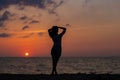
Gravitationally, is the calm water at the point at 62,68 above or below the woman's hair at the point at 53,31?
below

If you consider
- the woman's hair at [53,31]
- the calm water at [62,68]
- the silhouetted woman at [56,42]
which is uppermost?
the woman's hair at [53,31]

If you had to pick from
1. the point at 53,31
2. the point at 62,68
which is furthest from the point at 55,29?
the point at 62,68

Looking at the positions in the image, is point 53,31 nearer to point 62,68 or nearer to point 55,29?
point 55,29

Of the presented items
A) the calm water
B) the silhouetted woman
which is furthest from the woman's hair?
the calm water

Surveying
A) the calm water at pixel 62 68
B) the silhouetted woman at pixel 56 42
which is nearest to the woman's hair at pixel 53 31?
the silhouetted woman at pixel 56 42

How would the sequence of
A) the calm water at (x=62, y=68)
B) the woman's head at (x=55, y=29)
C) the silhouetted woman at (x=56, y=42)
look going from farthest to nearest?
the calm water at (x=62, y=68), the woman's head at (x=55, y=29), the silhouetted woman at (x=56, y=42)

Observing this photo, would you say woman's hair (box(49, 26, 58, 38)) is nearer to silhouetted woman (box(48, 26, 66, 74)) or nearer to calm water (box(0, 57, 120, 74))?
silhouetted woman (box(48, 26, 66, 74))

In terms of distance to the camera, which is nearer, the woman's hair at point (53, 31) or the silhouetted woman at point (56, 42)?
the silhouetted woman at point (56, 42)

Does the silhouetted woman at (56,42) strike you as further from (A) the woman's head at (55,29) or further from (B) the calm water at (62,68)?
(B) the calm water at (62,68)

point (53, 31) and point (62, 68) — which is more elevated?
point (53, 31)
